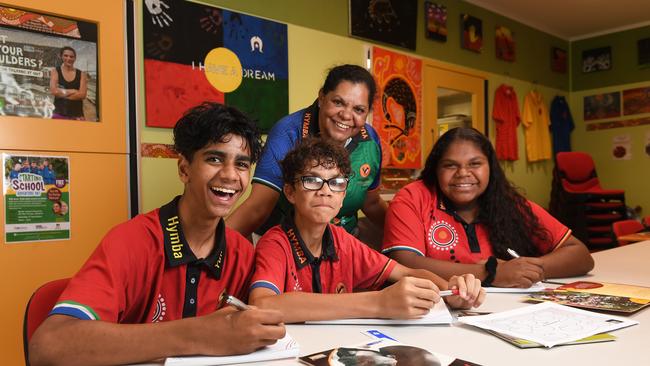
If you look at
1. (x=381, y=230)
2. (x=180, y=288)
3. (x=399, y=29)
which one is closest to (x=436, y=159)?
(x=381, y=230)

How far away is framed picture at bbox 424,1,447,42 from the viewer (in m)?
4.49

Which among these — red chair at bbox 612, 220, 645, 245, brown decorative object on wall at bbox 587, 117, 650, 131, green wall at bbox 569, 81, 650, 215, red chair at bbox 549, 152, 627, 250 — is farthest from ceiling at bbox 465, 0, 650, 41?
red chair at bbox 612, 220, 645, 245

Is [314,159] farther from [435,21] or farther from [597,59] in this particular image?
[597,59]

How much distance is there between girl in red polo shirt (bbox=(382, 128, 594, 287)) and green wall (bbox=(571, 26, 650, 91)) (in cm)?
509

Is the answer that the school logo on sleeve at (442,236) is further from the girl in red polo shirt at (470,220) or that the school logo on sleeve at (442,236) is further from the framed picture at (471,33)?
the framed picture at (471,33)

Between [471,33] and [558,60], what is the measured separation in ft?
6.24

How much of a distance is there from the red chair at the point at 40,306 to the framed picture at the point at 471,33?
15.1 feet

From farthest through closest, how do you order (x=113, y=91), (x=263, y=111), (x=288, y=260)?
(x=263, y=111) → (x=113, y=91) → (x=288, y=260)

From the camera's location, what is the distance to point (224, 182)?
111 cm

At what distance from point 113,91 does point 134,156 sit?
368mm

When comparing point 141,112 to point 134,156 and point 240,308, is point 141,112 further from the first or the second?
point 240,308

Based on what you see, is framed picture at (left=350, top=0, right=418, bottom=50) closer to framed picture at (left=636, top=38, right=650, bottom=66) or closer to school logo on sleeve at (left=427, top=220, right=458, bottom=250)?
school logo on sleeve at (left=427, top=220, right=458, bottom=250)

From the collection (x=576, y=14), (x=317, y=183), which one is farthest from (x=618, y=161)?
(x=317, y=183)

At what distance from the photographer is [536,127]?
226 inches
